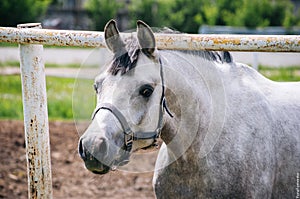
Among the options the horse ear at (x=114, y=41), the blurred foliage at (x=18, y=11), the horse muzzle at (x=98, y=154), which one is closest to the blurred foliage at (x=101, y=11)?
the blurred foliage at (x=18, y=11)

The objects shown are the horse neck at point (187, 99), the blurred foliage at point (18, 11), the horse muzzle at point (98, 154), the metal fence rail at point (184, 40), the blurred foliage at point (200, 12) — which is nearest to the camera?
the horse muzzle at point (98, 154)

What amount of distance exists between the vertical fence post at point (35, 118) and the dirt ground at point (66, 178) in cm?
139

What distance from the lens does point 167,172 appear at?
2814mm

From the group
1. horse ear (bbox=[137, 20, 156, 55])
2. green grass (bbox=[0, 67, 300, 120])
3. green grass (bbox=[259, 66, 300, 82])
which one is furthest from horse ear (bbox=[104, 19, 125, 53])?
green grass (bbox=[259, 66, 300, 82])

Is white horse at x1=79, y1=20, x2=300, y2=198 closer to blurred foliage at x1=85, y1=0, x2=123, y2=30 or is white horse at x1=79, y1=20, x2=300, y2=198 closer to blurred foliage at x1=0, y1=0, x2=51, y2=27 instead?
blurred foliage at x1=0, y1=0, x2=51, y2=27

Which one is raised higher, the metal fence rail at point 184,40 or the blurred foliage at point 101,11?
the metal fence rail at point 184,40

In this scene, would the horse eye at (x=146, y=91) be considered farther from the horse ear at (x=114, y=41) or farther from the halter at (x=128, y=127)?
the horse ear at (x=114, y=41)

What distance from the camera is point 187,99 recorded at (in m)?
2.69

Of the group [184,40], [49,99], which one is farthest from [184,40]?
[49,99]

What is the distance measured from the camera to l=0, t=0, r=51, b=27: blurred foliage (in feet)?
60.5

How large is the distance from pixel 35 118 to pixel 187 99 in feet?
2.75

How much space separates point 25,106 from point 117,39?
668mm

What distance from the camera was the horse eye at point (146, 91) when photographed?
242cm

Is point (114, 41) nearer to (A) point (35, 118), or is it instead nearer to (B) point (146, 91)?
(B) point (146, 91)
